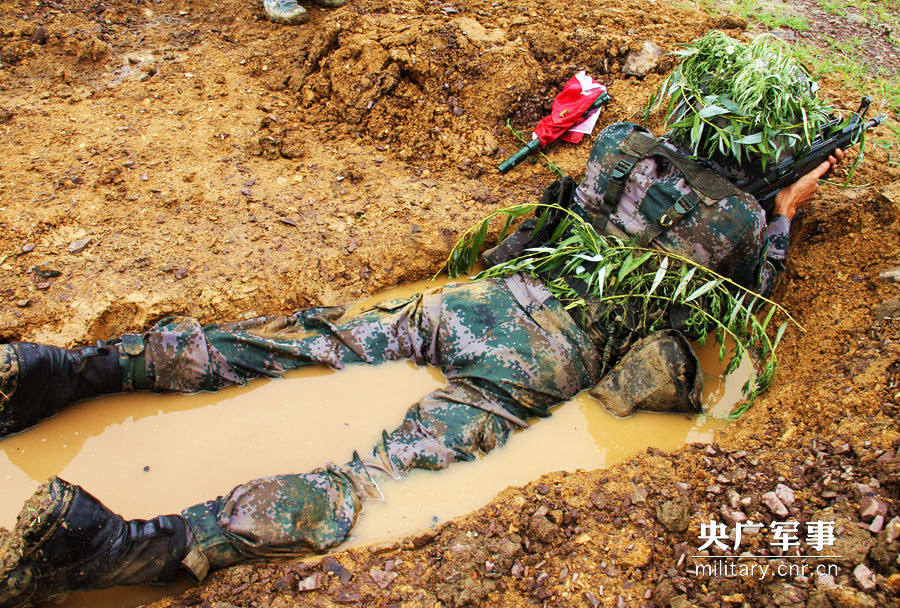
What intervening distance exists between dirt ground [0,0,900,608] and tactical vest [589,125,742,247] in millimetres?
1068

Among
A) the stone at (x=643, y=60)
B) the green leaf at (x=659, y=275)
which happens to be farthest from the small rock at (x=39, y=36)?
the green leaf at (x=659, y=275)

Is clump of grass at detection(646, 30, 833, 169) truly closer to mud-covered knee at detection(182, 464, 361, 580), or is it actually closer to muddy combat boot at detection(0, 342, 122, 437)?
mud-covered knee at detection(182, 464, 361, 580)

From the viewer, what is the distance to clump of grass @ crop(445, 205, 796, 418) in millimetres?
2982

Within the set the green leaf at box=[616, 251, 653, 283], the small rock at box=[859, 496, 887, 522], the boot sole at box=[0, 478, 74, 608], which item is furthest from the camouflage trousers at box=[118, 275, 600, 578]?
the small rock at box=[859, 496, 887, 522]

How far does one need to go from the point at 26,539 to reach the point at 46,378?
2.82 ft

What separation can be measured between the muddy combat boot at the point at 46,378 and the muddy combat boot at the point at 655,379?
247 cm

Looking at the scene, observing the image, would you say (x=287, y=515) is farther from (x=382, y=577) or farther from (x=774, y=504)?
(x=774, y=504)

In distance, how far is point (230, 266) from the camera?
3.62 metres

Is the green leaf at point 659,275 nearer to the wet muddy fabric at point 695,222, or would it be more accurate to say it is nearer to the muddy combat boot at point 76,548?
the wet muddy fabric at point 695,222

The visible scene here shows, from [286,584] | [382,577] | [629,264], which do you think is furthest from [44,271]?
[629,264]

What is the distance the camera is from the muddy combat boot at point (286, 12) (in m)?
5.01

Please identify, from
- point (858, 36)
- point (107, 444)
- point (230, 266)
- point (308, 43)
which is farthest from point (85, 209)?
point (858, 36)

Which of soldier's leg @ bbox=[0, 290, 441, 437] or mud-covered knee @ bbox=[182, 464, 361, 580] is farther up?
soldier's leg @ bbox=[0, 290, 441, 437]

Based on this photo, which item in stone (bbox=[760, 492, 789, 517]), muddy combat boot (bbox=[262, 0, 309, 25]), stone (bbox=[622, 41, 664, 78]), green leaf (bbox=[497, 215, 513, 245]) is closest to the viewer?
stone (bbox=[760, 492, 789, 517])
